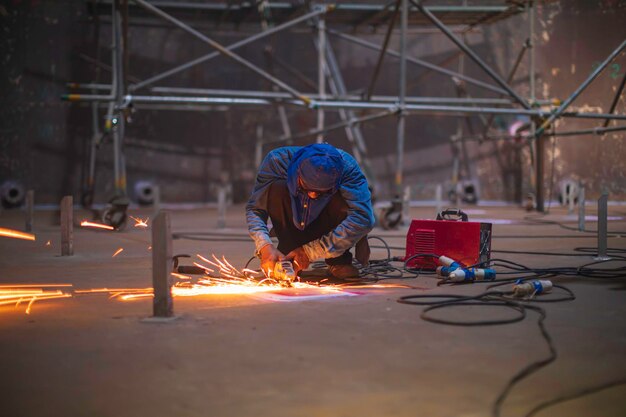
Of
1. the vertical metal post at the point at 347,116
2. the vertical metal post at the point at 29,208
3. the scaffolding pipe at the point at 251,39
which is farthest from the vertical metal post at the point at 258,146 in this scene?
the vertical metal post at the point at 29,208

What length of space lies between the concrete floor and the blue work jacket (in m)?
0.42

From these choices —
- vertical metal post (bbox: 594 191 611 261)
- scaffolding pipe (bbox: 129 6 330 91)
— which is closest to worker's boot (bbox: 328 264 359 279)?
vertical metal post (bbox: 594 191 611 261)

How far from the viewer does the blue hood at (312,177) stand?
14.5 feet

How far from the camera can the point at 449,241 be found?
5.42 metres

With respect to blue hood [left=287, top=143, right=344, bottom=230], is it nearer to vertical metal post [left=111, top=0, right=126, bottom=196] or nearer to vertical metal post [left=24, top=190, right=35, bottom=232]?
vertical metal post [left=111, top=0, right=126, bottom=196]

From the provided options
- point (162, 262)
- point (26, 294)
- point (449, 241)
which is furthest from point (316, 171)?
point (26, 294)

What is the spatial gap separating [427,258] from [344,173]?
122 centimetres

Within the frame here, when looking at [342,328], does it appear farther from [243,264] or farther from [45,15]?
[45,15]

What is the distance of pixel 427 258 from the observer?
556 centimetres

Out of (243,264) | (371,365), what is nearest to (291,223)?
(243,264)

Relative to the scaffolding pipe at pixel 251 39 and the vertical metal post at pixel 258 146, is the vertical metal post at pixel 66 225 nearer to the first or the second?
the scaffolding pipe at pixel 251 39

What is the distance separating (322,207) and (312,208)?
7 cm

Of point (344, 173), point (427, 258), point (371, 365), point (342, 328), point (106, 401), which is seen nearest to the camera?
point (106, 401)

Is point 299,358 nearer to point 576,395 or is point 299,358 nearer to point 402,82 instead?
point 576,395
